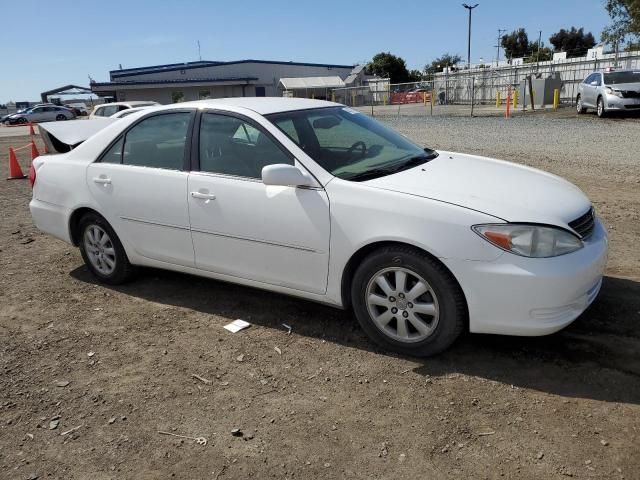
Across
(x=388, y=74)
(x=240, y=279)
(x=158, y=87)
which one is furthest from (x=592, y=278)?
(x=388, y=74)

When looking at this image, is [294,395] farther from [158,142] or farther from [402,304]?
[158,142]

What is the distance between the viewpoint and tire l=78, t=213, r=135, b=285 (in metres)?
4.89

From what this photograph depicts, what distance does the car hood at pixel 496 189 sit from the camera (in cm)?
329

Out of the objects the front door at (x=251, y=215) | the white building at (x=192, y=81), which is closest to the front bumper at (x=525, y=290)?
the front door at (x=251, y=215)

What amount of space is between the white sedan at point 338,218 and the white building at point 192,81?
53697 mm

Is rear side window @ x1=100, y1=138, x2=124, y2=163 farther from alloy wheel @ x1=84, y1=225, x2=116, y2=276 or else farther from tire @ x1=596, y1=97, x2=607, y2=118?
tire @ x1=596, y1=97, x2=607, y2=118

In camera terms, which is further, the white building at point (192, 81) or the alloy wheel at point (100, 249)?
the white building at point (192, 81)

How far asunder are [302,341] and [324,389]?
0.65 metres

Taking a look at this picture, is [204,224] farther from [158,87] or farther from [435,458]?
[158,87]

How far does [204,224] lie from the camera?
4.20 m

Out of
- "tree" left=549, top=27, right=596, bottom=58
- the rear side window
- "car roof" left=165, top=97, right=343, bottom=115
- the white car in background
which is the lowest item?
the rear side window

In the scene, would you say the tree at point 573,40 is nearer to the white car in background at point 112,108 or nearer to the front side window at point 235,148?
the white car in background at point 112,108

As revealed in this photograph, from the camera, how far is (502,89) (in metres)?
34.5

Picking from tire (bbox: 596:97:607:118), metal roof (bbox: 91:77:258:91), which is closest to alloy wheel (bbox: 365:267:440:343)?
tire (bbox: 596:97:607:118)
